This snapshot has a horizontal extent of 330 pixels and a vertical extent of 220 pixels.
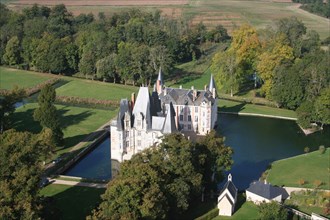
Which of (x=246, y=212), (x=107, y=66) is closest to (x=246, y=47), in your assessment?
(x=107, y=66)

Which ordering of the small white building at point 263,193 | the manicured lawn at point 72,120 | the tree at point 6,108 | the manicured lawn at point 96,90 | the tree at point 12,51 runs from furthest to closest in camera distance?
the tree at point 12,51 → the manicured lawn at point 96,90 → the manicured lawn at point 72,120 → the tree at point 6,108 → the small white building at point 263,193

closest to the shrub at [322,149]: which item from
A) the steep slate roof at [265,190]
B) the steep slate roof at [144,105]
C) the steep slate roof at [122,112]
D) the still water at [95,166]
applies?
the steep slate roof at [265,190]

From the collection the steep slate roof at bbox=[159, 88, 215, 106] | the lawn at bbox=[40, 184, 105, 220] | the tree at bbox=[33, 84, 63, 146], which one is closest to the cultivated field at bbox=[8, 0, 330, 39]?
the steep slate roof at bbox=[159, 88, 215, 106]

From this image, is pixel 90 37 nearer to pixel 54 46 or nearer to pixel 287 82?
pixel 54 46

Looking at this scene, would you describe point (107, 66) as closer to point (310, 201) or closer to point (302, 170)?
point (302, 170)

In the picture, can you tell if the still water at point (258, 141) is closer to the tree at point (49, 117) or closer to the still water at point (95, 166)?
the still water at point (95, 166)
